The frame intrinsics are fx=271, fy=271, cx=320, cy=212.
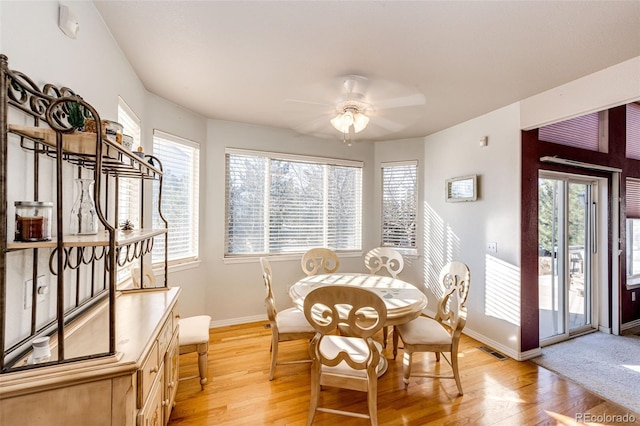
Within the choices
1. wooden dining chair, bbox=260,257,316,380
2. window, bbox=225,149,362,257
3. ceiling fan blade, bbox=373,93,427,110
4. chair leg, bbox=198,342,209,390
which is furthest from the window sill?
ceiling fan blade, bbox=373,93,427,110

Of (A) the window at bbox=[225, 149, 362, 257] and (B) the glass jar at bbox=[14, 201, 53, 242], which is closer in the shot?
(B) the glass jar at bbox=[14, 201, 53, 242]

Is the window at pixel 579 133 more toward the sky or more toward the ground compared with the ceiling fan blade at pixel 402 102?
more toward the ground

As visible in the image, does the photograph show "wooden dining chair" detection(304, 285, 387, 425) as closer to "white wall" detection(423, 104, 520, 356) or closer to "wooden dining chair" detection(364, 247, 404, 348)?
"wooden dining chair" detection(364, 247, 404, 348)

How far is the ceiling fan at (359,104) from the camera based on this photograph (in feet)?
8.38

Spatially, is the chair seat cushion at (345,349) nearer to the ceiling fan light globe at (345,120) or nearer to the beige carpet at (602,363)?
the ceiling fan light globe at (345,120)

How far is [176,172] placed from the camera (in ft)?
10.5

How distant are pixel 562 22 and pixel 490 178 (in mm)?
1785

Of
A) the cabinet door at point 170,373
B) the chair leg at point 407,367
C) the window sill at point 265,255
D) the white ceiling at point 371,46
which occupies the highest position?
the white ceiling at point 371,46

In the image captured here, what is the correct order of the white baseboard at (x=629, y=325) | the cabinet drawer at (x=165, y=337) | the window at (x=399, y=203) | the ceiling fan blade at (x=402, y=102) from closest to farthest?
the cabinet drawer at (x=165, y=337) < the ceiling fan blade at (x=402, y=102) < the white baseboard at (x=629, y=325) < the window at (x=399, y=203)

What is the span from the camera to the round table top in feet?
6.89

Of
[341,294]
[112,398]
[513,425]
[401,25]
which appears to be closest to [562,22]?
[401,25]

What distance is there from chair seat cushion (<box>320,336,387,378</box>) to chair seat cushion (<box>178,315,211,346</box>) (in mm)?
1028

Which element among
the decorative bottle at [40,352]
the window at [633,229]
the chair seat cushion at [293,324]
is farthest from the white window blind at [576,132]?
the decorative bottle at [40,352]

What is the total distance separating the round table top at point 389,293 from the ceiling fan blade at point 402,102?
77.2 inches
